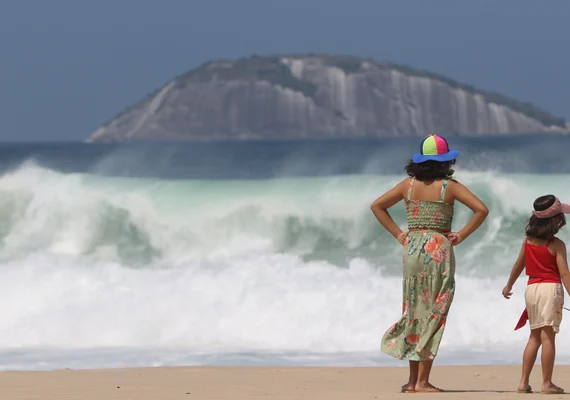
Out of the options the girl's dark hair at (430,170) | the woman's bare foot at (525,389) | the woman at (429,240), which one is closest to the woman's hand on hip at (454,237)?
the woman at (429,240)

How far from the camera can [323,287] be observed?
11531 mm

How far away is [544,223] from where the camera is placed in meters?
6.03

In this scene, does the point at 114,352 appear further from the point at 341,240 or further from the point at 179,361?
the point at 341,240

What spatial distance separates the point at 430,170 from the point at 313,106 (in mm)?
149548

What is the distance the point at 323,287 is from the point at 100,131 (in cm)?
14491

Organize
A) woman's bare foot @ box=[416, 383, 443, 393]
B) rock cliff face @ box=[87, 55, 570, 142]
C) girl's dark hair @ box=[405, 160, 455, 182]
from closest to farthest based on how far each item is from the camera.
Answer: girl's dark hair @ box=[405, 160, 455, 182]
woman's bare foot @ box=[416, 383, 443, 393]
rock cliff face @ box=[87, 55, 570, 142]

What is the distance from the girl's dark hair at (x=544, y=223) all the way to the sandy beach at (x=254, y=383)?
84cm

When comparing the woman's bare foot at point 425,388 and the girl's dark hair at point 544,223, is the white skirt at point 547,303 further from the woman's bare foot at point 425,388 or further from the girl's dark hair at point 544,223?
the woman's bare foot at point 425,388

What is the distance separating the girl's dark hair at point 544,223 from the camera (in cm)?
601

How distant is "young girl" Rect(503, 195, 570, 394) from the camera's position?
6.02 metres

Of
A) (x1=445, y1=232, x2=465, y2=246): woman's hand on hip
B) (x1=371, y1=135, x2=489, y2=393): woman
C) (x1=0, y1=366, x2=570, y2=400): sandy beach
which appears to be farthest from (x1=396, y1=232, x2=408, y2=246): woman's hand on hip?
(x1=0, y1=366, x2=570, y2=400): sandy beach

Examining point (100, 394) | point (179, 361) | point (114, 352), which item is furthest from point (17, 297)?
point (100, 394)

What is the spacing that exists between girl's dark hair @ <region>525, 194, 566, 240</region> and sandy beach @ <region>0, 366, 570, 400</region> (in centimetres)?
84

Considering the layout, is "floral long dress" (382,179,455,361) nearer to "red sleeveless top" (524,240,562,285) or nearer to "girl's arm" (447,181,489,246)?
"girl's arm" (447,181,489,246)
